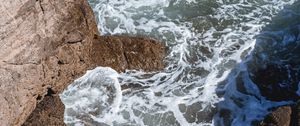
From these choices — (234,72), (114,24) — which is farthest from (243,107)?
(114,24)

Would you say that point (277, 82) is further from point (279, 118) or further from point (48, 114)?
point (48, 114)

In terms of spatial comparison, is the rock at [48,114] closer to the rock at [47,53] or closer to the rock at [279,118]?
the rock at [47,53]

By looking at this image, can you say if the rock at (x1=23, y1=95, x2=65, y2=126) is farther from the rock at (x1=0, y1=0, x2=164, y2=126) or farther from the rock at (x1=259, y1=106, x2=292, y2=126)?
the rock at (x1=259, y1=106, x2=292, y2=126)

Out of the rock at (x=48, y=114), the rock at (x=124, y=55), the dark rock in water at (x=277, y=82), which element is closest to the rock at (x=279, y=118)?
the dark rock in water at (x=277, y=82)

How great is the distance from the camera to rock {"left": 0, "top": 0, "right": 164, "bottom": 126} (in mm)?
8202

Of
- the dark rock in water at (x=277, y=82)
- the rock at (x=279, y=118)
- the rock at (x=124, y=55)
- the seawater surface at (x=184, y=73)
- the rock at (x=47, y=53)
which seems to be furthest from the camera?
the rock at (x=124, y=55)

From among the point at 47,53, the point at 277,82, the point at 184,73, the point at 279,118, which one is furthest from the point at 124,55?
the point at 279,118

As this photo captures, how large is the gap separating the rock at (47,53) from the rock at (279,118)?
3144 millimetres

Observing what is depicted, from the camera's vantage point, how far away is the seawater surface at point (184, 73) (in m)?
9.45

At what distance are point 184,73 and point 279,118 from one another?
2.88 meters

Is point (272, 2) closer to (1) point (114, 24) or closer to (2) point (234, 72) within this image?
(2) point (234, 72)

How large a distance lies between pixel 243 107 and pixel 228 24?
3064 mm

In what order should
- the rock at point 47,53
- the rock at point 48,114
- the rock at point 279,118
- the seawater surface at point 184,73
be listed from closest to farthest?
the rock at point 47,53
the rock at point 279,118
the rock at point 48,114
the seawater surface at point 184,73

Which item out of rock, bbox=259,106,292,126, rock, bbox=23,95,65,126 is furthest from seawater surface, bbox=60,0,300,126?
rock, bbox=259,106,292,126
